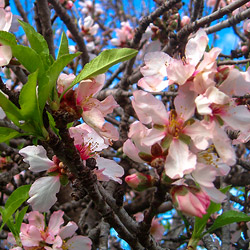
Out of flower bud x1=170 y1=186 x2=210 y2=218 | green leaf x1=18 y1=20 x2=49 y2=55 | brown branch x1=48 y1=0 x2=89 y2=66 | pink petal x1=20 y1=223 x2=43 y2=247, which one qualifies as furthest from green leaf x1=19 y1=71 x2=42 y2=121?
brown branch x1=48 y1=0 x2=89 y2=66

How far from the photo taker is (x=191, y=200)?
2.94 ft

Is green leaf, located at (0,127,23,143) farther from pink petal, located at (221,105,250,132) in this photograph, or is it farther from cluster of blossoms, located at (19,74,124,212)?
pink petal, located at (221,105,250,132)

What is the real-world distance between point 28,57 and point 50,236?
0.85 m

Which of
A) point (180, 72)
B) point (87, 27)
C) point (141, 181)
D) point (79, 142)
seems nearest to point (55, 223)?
point (79, 142)

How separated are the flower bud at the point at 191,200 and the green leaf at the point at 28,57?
58 centimetres

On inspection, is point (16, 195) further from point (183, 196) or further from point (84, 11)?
point (84, 11)

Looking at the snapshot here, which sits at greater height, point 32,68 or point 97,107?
point 32,68

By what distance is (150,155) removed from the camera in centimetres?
102

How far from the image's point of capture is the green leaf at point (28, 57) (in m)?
0.98

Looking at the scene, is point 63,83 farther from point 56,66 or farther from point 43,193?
point 43,193

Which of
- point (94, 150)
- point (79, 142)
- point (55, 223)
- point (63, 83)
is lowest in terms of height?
point (55, 223)

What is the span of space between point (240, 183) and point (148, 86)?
1993 mm

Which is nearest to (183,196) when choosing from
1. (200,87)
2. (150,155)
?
(150,155)

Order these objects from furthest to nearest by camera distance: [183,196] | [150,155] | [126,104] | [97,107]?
1. [126,104]
2. [97,107]
3. [150,155]
4. [183,196]
